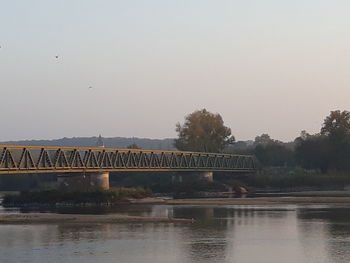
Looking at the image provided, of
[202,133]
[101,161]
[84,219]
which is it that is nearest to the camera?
[84,219]

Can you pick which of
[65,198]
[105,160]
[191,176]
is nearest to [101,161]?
[105,160]

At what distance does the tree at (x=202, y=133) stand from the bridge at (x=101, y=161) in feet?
28.1

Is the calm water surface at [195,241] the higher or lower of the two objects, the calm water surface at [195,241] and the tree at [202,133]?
the lower

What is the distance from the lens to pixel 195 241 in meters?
54.2

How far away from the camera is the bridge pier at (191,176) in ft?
509

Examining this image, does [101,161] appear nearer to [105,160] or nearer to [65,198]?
[105,160]

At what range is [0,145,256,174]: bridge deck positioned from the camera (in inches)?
4021

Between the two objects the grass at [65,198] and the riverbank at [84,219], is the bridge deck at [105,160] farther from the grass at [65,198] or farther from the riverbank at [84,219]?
the riverbank at [84,219]

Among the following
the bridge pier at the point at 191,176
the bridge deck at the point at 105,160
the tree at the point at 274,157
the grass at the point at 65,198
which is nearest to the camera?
the bridge deck at the point at 105,160

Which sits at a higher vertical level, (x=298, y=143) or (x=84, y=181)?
(x=298, y=143)

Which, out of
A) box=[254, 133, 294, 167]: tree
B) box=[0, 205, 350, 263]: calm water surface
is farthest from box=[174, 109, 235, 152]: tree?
box=[0, 205, 350, 263]: calm water surface

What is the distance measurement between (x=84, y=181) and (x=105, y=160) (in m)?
11.8

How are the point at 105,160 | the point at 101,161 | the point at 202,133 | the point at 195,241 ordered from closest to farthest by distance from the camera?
1. the point at 195,241
2. the point at 101,161
3. the point at 105,160
4. the point at 202,133

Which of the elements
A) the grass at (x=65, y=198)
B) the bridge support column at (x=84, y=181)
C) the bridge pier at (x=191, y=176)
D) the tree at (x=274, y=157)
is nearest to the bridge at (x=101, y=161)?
the bridge support column at (x=84, y=181)
